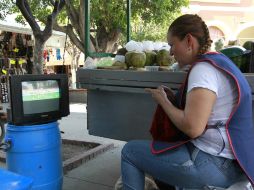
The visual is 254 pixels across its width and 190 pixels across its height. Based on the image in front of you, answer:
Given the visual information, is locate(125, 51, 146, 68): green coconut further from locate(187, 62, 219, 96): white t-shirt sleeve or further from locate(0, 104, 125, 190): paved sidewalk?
locate(0, 104, 125, 190): paved sidewalk

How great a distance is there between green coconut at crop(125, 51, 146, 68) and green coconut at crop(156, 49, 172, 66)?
16 centimetres

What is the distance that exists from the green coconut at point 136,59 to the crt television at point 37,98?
0.56 m

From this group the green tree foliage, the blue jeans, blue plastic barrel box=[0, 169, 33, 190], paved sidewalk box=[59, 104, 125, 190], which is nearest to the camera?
blue plastic barrel box=[0, 169, 33, 190]

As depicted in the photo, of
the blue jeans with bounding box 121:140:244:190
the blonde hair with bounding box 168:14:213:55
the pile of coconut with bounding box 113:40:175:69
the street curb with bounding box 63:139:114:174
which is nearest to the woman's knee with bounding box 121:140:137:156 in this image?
the blue jeans with bounding box 121:140:244:190

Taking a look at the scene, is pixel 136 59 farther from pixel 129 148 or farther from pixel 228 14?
pixel 228 14

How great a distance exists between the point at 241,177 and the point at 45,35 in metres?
5.61

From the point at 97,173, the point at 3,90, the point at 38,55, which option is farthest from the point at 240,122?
the point at 3,90

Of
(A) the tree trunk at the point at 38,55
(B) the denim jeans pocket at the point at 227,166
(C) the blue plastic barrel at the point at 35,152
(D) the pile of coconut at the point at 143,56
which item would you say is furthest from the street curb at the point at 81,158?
(B) the denim jeans pocket at the point at 227,166

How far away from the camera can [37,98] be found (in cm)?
288

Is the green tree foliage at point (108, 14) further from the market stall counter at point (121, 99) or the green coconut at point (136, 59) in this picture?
the market stall counter at point (121, 99)

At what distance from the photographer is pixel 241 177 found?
6.35 feet

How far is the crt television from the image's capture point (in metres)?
2.71

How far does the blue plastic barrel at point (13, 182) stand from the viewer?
143 cm

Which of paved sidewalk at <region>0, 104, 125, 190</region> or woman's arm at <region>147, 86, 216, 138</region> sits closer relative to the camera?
woman's arm at <region>147, 86, 216, 138</region>
